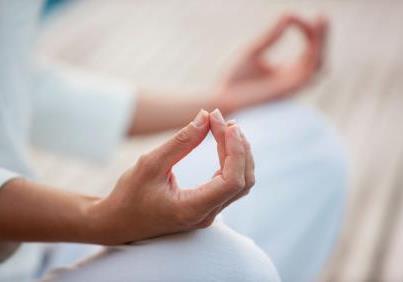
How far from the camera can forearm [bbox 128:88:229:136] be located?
616 mm

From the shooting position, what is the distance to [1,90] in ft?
1.34

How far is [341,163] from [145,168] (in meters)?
0.32

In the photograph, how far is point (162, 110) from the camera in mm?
632

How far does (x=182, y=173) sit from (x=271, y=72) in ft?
0.96

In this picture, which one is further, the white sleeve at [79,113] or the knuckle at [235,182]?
the white sleeve at [79,113]

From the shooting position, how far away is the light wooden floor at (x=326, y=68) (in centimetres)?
86

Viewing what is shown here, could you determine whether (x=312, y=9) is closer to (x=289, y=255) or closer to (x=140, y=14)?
(x=140, y=14)

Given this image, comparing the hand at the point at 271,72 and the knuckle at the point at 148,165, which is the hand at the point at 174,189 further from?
the hand at the point at 271,72

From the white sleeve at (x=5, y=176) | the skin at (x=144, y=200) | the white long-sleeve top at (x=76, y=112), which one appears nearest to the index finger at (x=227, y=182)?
the skin at (x=144, y=200)

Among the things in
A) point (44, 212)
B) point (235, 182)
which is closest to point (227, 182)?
point (235, 182)

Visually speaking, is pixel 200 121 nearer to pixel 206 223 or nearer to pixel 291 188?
pixel 206 223

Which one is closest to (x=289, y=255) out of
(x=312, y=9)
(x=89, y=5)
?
(x=312, y=9)

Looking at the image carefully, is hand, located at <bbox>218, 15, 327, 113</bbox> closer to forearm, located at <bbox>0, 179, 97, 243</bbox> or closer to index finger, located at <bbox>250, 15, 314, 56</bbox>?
index finger, located at <bbox>250, 15, 314, 56</bbox>

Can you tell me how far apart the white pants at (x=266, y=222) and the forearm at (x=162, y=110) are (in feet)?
0.16
